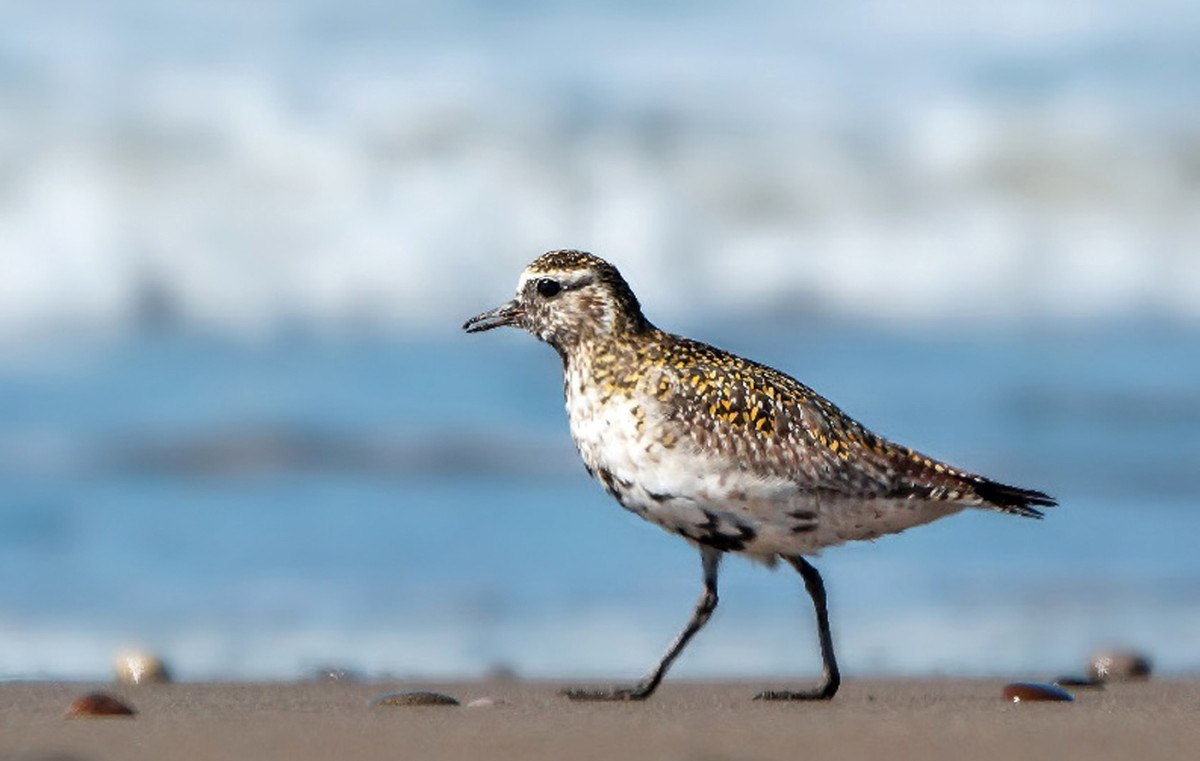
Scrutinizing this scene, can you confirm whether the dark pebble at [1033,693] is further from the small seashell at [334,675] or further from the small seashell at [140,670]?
the small seashell at [140,670]

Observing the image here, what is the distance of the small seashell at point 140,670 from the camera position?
757 centimetres

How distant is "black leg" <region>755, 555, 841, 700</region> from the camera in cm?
706

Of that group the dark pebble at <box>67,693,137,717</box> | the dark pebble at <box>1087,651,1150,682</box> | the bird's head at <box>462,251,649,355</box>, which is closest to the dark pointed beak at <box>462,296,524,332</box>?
the bird's head at <box>462,251,649,355</box>

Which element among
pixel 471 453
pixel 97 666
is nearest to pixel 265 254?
pixel 471 453

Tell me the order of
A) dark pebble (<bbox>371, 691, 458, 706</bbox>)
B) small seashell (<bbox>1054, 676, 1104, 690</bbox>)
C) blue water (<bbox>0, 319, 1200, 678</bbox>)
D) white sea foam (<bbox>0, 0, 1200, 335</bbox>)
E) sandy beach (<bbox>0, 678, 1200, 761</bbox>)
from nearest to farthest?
sandy beach (<bbox>0, 678, 1200, 761</bbox>)
dark pebble (<bbox>371, 691, 458, 706</bbox>)
small seashell (<bbox>1054, 676, 1104, 690</bbox>)
blue water (<bbox>0, 319, 1200, 678</bbox>)
white sea foam (<bbox>0, 0, 1200, 335</bbox>)

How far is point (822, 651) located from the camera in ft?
23.3

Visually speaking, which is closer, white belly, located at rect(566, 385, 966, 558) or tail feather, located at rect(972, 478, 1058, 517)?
white belly, located at rect(566, 385, 966, 558)

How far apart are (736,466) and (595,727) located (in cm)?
112

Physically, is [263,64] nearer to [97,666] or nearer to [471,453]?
[471,453]

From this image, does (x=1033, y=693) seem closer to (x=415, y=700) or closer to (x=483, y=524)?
(x=415, y=700)

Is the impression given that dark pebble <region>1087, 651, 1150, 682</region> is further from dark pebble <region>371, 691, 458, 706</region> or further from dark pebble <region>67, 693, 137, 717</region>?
dark pebble <region>67, 693, 137, 717</region>

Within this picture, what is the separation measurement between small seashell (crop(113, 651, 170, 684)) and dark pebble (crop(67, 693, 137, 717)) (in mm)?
1274

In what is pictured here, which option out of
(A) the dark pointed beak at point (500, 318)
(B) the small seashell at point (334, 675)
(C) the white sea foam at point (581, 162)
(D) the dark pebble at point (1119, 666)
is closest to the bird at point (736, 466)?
(A) the dark pointed beak at point (500, 318)

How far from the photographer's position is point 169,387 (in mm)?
14992
